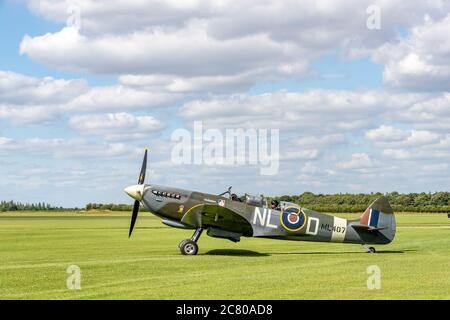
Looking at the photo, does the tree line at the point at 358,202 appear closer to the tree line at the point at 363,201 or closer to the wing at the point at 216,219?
the tree line at the point at 363,201

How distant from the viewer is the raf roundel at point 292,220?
2148 centimetres

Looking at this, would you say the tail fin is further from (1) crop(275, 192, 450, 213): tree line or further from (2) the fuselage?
(1) crop(275, 192, 450, 213): tree line

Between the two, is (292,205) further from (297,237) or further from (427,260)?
(427,260)

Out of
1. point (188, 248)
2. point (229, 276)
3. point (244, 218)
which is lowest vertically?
point (229, 276)

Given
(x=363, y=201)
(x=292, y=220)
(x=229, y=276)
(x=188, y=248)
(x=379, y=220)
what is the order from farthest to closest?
(x=363, y=201)
(x=379, y=220)
(x=292, y=220)
(x=188, y=248)
(x=229, y=276)

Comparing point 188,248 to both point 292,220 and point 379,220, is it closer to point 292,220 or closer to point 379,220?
point 292,220

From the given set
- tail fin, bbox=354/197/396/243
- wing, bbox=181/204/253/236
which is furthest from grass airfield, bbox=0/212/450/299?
tail fin, bbox=354/197/396/243

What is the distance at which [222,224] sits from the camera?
2111 centimetres

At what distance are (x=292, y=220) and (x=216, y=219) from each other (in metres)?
3.03

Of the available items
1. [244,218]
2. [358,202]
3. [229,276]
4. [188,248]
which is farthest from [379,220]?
[358,202]

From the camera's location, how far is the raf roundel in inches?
846

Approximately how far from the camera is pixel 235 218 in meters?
20.7
